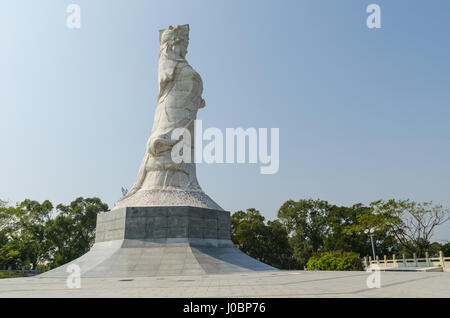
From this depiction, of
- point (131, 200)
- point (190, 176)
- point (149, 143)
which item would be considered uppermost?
point (149, 143)

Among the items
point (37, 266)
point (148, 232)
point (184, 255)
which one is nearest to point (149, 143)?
point (148, 232)

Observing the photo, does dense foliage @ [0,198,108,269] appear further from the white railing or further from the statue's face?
the white railing

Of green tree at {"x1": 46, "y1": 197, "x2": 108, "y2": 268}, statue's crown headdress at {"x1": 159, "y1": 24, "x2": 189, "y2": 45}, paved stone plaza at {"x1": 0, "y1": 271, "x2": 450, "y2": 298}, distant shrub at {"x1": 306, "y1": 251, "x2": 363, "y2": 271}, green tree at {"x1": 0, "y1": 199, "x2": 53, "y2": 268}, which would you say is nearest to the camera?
paved stone plaza at {"x1": 0, "y1": 271, "x2": 450, "y2": 298}

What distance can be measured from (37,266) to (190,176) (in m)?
28.1

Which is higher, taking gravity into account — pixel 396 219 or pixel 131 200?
pixel 131 200

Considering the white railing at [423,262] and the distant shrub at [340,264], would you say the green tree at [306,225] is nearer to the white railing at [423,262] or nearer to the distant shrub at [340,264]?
the white railing at [423,262]

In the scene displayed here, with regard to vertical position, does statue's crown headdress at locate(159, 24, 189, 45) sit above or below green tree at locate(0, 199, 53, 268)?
above

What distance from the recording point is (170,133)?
1947 cm

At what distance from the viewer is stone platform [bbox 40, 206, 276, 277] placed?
13.9 m

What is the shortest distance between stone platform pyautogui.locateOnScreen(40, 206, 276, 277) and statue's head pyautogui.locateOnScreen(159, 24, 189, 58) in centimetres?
1089

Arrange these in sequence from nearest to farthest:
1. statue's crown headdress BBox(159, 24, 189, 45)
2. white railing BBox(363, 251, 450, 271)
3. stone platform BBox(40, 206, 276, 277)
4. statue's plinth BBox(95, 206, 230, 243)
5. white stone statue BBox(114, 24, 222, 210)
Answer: stone platform BBox(40, 206, 276, 277) → statue's plinth BBox(95, 206, 230, 243) → white stone statue BBox(114, 24, 222, 210) → statue's crown headdress BBox(159, 24, 189, 45) → white railing BBox(363, 251, 450, 271)

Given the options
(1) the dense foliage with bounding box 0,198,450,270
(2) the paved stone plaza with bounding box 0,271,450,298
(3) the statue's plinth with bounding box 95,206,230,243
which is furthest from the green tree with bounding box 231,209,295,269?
(2) the paved stone plaza with bounding box 0,271,450,298
